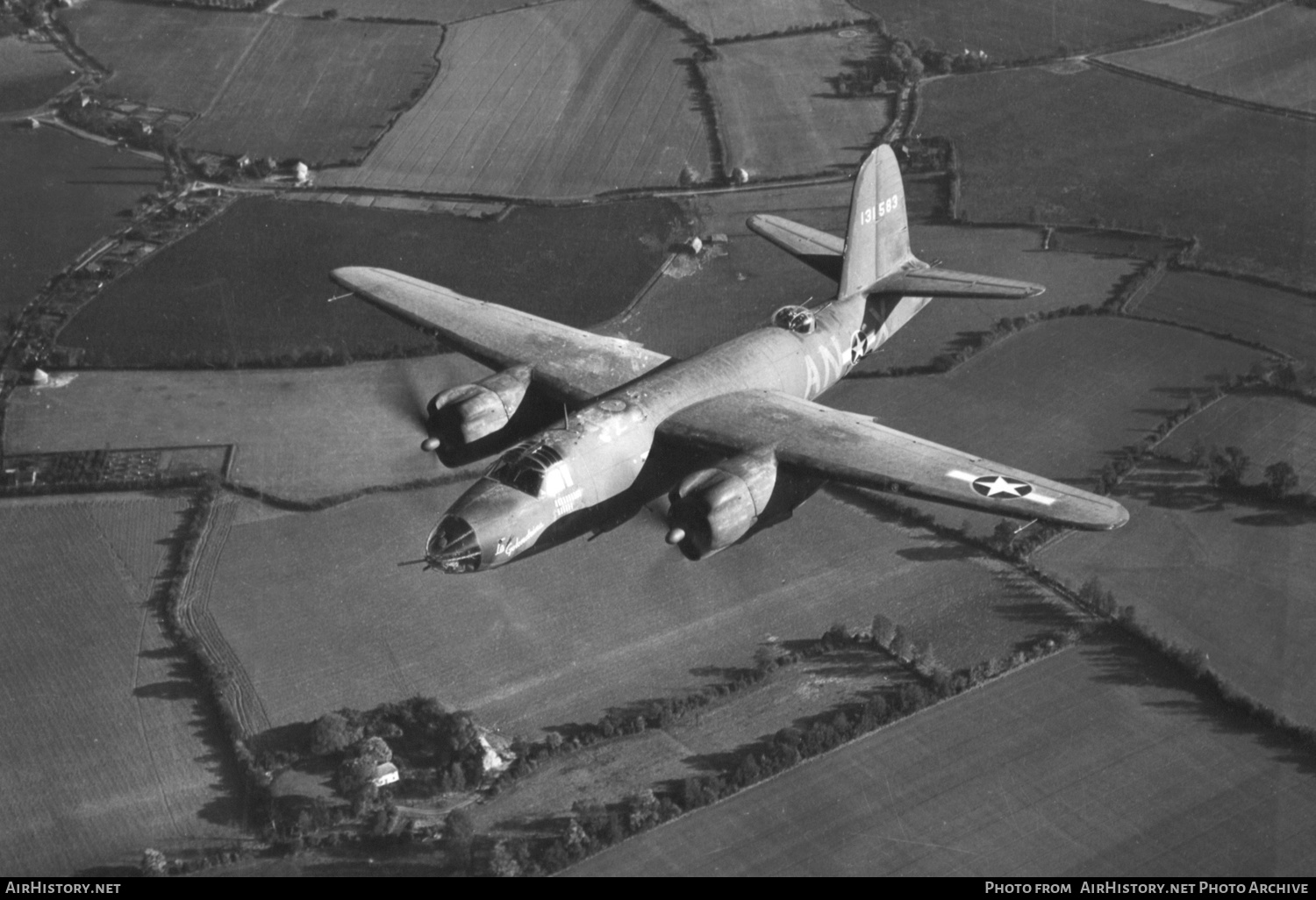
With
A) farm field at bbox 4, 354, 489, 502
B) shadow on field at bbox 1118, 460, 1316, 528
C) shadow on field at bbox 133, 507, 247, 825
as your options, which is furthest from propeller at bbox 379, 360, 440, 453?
shadow on field at bbox 1118, 460, 1316, 528

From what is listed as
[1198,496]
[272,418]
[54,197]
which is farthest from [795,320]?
[54,197]

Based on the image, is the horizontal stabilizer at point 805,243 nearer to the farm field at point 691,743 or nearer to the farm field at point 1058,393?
the farm field at point 1058,393

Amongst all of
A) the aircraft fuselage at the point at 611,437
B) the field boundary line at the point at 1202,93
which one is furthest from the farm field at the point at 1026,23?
the aircraft fuselage at the point at 611,437

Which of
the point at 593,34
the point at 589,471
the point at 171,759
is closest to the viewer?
the point at 589,471

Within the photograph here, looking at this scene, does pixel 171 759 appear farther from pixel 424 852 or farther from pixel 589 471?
pixel 589 471

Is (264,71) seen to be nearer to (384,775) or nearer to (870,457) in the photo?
(384,775)

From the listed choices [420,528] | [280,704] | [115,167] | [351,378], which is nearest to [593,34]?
[115,167]

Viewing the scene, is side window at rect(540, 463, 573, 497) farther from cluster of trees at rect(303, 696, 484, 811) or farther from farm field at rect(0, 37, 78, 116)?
farm field at rect(0, 37, 78, 116)
